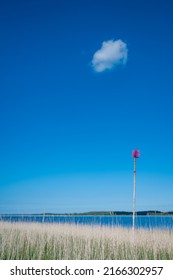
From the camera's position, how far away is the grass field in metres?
6.14

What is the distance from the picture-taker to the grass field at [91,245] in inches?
242

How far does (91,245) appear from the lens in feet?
25.7

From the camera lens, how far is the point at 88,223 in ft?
39.7

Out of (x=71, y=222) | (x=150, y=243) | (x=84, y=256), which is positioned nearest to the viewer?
(x=84, y=256)
